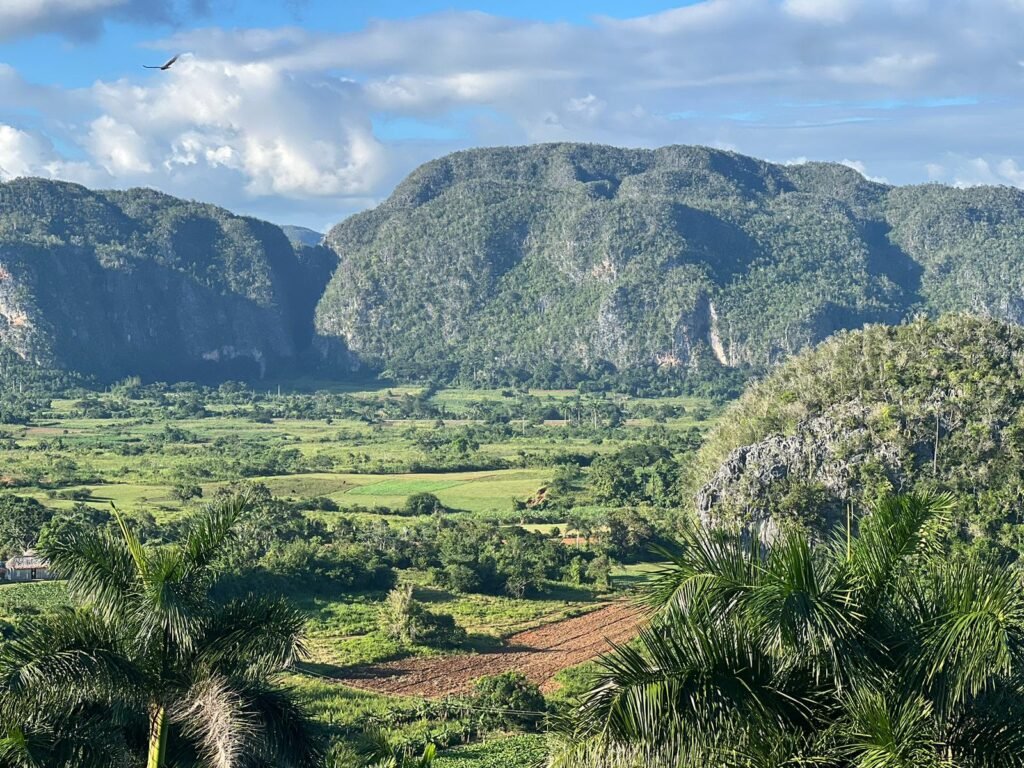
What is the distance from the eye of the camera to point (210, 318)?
17388cm

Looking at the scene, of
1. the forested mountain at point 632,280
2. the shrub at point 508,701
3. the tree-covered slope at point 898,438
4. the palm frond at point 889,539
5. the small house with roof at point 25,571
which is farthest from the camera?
the forested mountain at point 632,280

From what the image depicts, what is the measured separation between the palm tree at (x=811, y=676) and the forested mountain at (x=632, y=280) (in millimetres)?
141853

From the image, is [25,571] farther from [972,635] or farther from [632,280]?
[632,280]

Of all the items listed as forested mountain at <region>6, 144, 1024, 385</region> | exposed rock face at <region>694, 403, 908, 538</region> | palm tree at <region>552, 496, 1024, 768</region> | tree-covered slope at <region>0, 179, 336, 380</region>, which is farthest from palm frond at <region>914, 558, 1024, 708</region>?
tree-covered slope at <region>0, 179, 336, 380</region>

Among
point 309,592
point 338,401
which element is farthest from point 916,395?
point 338,401

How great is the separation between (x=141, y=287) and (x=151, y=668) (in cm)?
16741

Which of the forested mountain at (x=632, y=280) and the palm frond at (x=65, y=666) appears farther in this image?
the forested mountain at (x=632, y=280)

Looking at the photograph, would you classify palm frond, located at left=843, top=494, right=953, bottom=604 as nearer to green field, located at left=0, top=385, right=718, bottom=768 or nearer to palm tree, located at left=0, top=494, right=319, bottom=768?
palm tree, located at left=0, top=494, right=319, bottom=768

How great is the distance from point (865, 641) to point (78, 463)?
7201cm

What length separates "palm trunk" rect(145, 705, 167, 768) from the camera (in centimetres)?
981

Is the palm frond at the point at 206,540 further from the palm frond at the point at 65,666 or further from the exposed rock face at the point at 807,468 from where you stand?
the exposed rock face at the point at 807,468

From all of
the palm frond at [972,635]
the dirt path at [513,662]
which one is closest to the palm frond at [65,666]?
the palm frond at [972,635]

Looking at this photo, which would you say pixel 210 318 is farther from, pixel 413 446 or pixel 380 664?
pixel 380 664

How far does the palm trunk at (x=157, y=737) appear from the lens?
32.2ft
